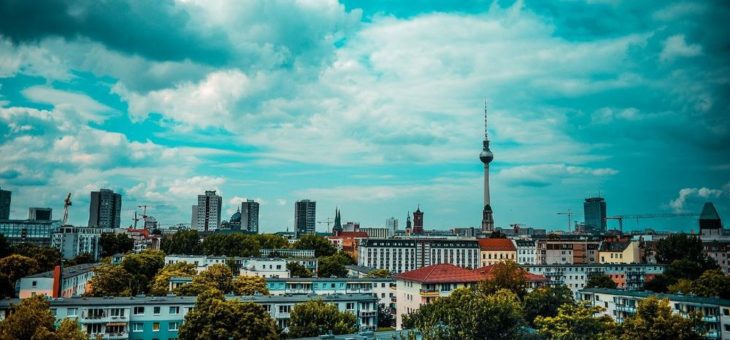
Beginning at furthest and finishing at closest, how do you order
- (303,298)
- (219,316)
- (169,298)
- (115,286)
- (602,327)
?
(115,286), (303,298), (169,298), (602,327), (219,316)

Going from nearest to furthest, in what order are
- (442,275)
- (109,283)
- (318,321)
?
(318,321) → (442,275) → (109,283)

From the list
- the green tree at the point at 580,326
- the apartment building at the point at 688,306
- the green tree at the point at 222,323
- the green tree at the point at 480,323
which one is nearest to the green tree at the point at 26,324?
the green tree at the point at 222,323

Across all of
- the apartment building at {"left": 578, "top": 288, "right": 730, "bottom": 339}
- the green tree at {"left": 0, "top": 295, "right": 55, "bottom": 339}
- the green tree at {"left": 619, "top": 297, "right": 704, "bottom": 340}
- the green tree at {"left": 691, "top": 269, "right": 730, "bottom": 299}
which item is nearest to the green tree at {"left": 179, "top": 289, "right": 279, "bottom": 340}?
the green tree at {"left": 0, "top": 295, "right": 55, "bottom": 339}

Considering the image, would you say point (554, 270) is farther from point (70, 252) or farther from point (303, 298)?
point (70, 252)

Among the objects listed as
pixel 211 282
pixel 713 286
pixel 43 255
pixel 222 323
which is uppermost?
pixel 43 255

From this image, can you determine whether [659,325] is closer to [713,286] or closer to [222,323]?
[222,323]

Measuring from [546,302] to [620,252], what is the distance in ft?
327

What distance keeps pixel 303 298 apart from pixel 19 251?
252ft

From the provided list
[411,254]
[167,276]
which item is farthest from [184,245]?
[167,276]

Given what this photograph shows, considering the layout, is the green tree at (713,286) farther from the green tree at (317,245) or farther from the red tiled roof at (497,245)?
the green tree at (317,245)

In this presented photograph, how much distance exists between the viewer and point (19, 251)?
383 feet

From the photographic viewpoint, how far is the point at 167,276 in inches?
3482

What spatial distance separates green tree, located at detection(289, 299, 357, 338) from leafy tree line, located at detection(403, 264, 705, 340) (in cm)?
Result: 671

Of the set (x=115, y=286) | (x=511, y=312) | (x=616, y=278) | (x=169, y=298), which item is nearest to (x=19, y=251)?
(x=115, y=286)
